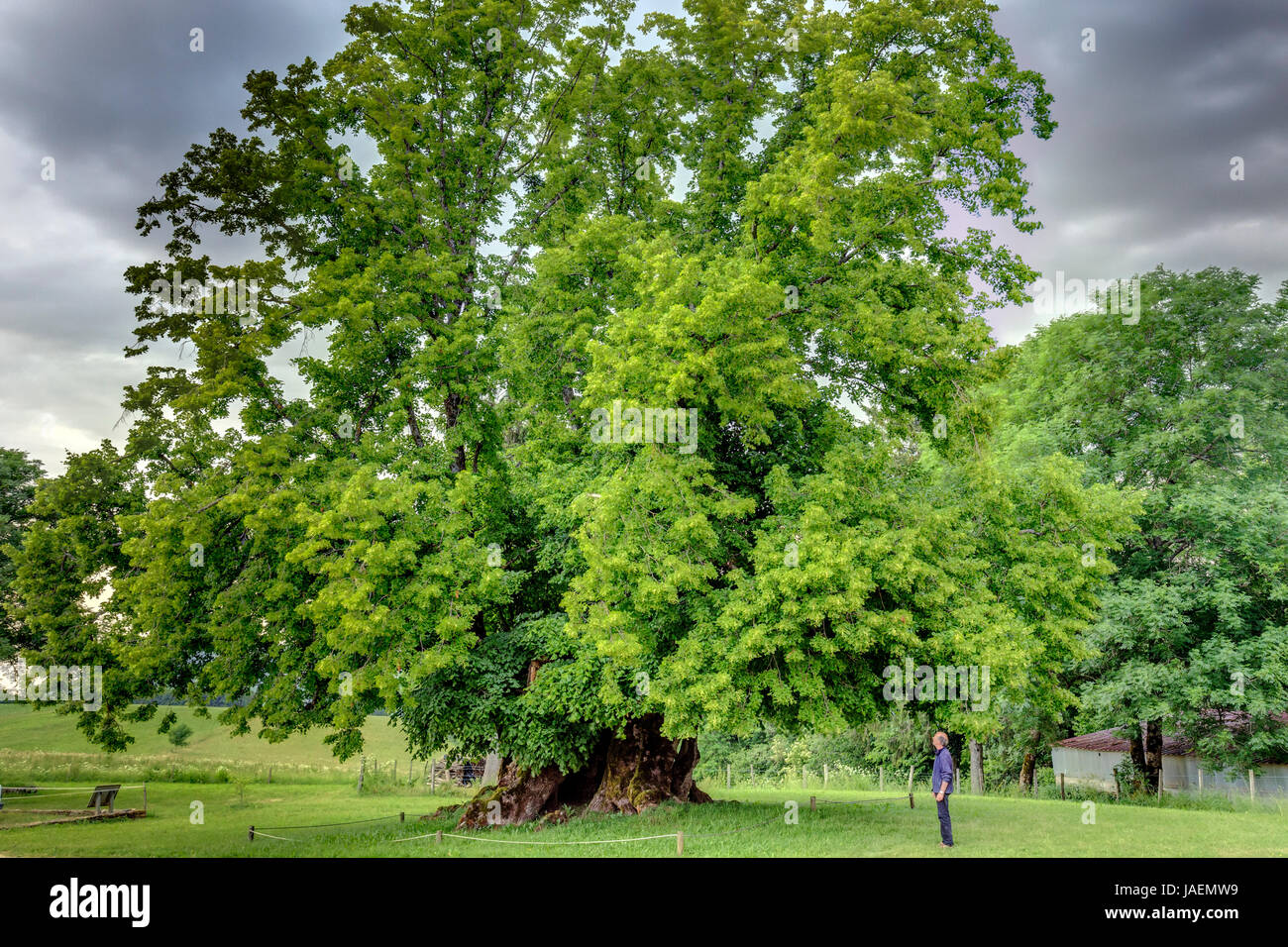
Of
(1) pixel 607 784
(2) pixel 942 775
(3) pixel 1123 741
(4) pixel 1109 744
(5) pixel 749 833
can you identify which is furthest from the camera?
(4) pixel 1109 744

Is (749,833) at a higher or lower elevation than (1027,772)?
higher

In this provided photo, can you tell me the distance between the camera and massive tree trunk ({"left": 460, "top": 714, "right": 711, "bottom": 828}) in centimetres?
1909

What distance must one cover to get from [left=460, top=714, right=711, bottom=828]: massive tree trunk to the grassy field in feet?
2.61

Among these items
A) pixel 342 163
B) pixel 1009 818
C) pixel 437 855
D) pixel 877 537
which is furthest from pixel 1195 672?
pixel 342 163

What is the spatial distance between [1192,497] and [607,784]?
19.9 meters

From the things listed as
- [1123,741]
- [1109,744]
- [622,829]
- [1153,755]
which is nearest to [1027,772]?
[1109,744]

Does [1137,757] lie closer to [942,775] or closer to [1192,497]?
[1192,497]

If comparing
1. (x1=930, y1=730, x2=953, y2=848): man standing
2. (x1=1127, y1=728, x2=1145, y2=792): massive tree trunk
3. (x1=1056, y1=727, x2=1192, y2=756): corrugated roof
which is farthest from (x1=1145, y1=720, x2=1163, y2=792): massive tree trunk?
(x1=930, y1=730, x2=953, y2=848): man standing

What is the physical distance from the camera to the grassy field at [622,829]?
1407cm

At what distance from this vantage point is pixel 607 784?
19.8 metres

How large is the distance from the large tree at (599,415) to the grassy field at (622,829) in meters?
1.98

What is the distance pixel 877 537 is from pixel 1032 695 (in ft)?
19.0

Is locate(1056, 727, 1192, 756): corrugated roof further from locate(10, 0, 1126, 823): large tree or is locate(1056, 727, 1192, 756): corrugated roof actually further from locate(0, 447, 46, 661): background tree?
locate(0, 447, 46, 661): background tree

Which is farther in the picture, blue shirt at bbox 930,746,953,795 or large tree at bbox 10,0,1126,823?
large tree at bbox 10,0,1126,823
